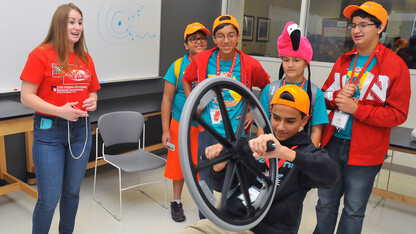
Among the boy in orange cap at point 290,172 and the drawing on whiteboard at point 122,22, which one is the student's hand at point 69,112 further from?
the drawing on whiteboard at point 122,22

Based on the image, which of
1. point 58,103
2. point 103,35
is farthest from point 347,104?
point 103,35

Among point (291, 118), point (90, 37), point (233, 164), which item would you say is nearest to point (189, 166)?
point (233, 164)

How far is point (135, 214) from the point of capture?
289 centimetres

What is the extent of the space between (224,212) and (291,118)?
56 centimetres

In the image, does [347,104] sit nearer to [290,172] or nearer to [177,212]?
[290,172]

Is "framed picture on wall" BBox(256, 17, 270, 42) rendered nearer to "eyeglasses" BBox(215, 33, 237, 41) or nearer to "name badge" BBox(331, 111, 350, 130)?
"eyeglasses" BBox(215, 33, 237, 41)

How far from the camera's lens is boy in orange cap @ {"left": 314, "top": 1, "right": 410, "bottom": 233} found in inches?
70.6

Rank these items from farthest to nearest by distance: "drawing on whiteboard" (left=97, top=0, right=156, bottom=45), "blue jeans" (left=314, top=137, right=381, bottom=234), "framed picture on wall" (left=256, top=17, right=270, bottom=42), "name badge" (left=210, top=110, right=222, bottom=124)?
"framed picture on wall" (left=256, top=17, right=270, bottom=42) → "drawing on whiteboard" (left=97, top=0, right=156, bottom=45) → "blue jeans" (left=314, top=137, right=381, bottom=234) → "name badge" (left=210, top=110, right=222, bottom=124)

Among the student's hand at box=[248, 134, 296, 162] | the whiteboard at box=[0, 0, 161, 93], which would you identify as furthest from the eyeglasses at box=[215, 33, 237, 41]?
the whiteboard at box=[0, 0, 161, 93]

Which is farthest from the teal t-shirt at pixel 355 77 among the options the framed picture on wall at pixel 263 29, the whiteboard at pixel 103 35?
the framed picture on wall at pixel 263 29

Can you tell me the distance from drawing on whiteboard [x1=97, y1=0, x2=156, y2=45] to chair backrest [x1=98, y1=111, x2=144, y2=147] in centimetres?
97

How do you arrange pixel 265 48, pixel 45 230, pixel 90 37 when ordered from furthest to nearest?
1. pixel 265 48
2. pixel 90 37
3. pixel 45 230

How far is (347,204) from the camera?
2.03 m

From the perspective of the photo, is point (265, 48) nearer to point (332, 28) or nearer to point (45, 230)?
point (332, 28)
